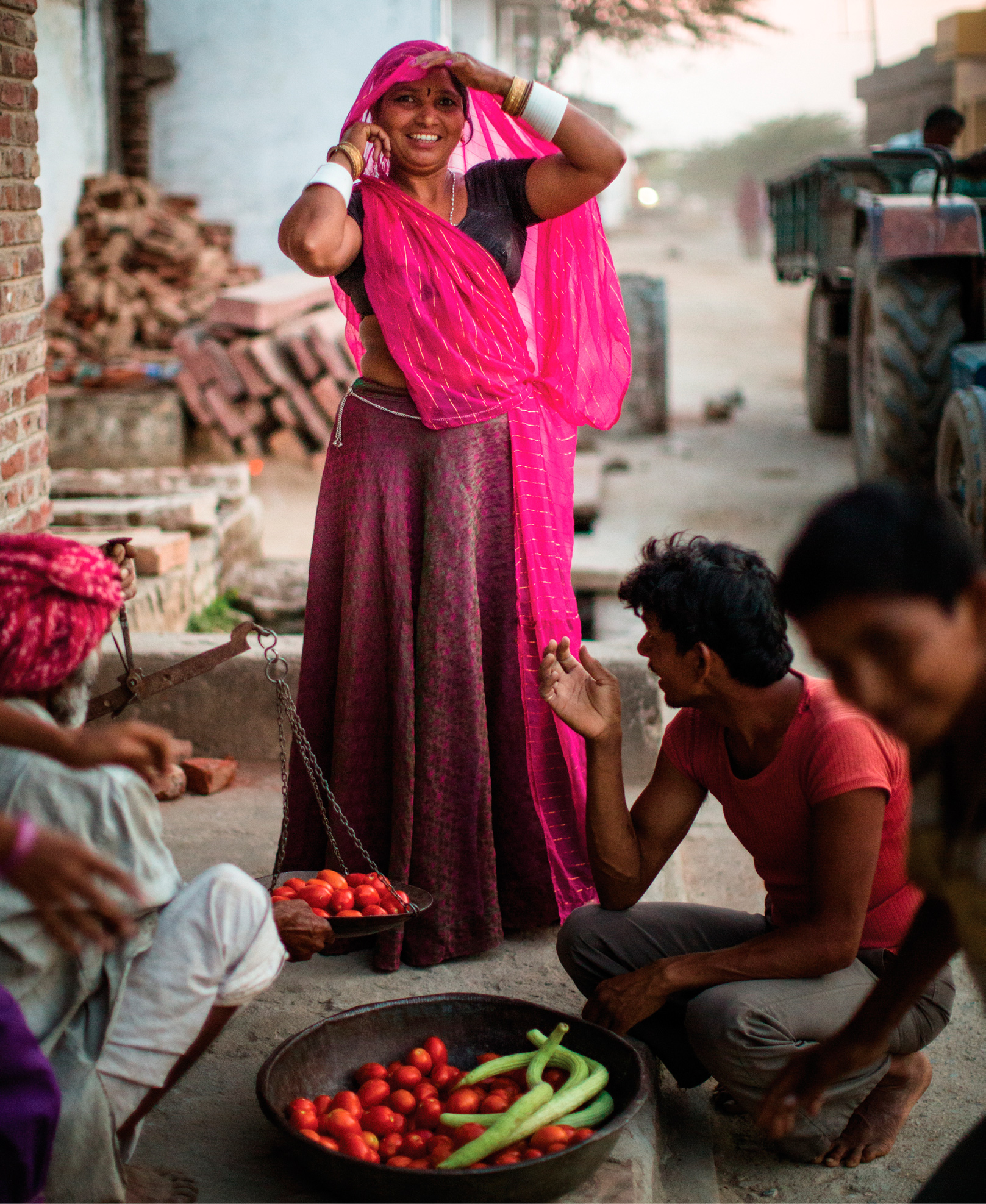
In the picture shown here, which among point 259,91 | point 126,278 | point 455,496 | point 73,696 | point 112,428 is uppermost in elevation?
point 259,91

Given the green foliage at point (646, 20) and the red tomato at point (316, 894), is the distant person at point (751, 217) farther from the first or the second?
the red tomato at point (316, 894)

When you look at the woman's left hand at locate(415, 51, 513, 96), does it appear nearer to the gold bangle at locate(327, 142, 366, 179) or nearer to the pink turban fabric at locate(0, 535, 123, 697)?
the gold bangle at locate(327, 142, 366, 179)

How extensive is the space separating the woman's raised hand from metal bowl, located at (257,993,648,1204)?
183 centimetres

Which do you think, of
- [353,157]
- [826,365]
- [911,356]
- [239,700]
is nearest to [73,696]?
[353,157]

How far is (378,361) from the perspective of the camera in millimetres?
2949

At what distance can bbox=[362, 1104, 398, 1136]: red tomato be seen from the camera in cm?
219

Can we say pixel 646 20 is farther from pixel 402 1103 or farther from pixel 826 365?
pixel 402 1103

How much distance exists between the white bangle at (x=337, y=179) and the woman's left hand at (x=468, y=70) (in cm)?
28

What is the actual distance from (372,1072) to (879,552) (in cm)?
143

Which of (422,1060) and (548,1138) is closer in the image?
(548,1138)

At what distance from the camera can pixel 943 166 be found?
5.86 m

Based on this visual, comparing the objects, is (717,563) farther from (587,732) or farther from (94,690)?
(94,690)

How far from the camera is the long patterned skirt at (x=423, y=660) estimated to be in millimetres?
2914

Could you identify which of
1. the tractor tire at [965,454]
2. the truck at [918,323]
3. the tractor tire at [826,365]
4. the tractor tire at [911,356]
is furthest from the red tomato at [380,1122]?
the tractor tire at [826,365]
